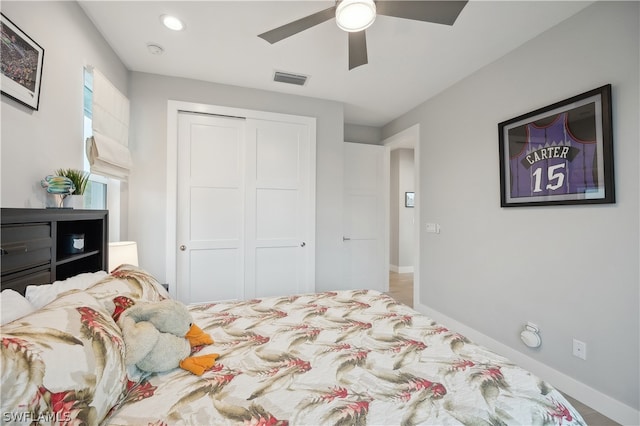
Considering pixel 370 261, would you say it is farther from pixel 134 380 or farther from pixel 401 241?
pixel 134 380

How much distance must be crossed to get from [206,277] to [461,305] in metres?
2.72

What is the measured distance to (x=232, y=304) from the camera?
1.88 metres

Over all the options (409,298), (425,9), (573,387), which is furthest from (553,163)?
(409,298)

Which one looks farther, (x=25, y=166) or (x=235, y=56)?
(x=235, y=56)

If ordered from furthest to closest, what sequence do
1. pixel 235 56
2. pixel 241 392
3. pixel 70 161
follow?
pixel 235 56 < pixel 70 161 < pixel 241 392

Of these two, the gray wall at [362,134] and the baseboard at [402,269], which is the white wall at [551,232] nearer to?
the gray wall at [362,134]

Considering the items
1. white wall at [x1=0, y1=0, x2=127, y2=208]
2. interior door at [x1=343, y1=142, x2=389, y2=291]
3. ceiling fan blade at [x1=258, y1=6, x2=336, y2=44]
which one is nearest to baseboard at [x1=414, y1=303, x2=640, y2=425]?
interior door at [x1=343, y1=142, x2=389, y2=291]

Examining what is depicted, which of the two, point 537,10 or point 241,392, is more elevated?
point 537,10

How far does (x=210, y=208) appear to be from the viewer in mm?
2965

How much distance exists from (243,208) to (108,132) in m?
1.35

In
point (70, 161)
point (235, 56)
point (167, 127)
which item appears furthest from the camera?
point (167, 127)

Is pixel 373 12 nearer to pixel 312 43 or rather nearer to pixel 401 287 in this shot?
pixel 312 43

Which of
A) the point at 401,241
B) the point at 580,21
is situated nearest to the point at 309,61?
the point at 580,21

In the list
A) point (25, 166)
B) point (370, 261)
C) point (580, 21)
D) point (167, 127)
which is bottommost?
point (370, 261)
